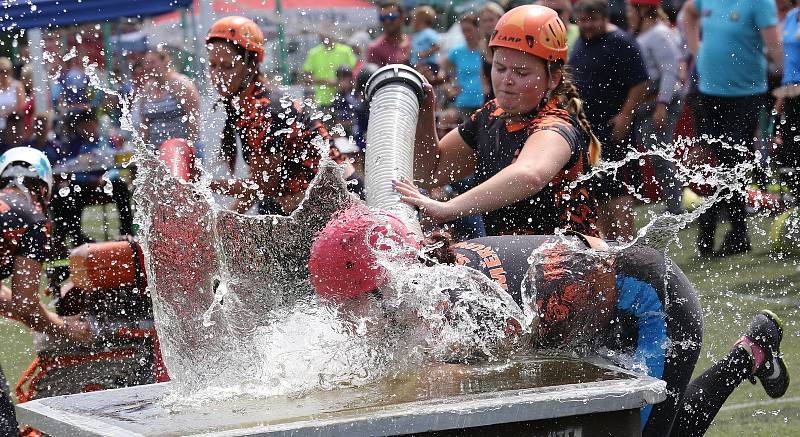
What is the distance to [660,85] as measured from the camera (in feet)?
34.0

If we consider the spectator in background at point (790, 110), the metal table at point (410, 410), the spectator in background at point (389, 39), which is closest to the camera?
the metal table at point (410, 410)

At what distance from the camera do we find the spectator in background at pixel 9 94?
12.6 metres

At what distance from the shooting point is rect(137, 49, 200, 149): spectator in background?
913cm

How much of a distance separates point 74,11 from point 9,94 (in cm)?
303

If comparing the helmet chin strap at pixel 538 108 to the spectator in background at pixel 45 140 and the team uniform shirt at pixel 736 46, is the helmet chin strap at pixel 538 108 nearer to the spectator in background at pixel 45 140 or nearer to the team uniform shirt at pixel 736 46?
the team uniform shirt at pixel 736 46

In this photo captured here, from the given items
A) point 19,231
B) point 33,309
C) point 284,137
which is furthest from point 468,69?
point 33,309

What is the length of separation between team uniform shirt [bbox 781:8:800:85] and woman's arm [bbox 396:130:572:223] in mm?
6069

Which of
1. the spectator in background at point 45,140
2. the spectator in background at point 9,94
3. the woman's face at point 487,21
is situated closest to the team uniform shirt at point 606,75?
the woman's face at point 487,21

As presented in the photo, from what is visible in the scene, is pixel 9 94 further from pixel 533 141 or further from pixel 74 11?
pixel 533 141

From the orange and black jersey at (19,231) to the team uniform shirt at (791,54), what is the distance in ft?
20.6

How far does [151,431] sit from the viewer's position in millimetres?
2832

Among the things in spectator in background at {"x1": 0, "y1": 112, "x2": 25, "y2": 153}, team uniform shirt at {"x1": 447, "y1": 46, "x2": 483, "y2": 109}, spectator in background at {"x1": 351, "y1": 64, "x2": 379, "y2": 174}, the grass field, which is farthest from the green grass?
spectator in background at {"x1": 0, "y1": 112, "x2": 25, "y2": 153}

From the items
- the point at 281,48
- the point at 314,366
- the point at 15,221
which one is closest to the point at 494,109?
the point at 314,366

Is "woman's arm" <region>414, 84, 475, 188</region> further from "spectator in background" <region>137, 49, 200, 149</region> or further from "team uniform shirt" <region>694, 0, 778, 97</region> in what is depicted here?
"team uniform shirt" <region>694, 0, 778, 97</region>
